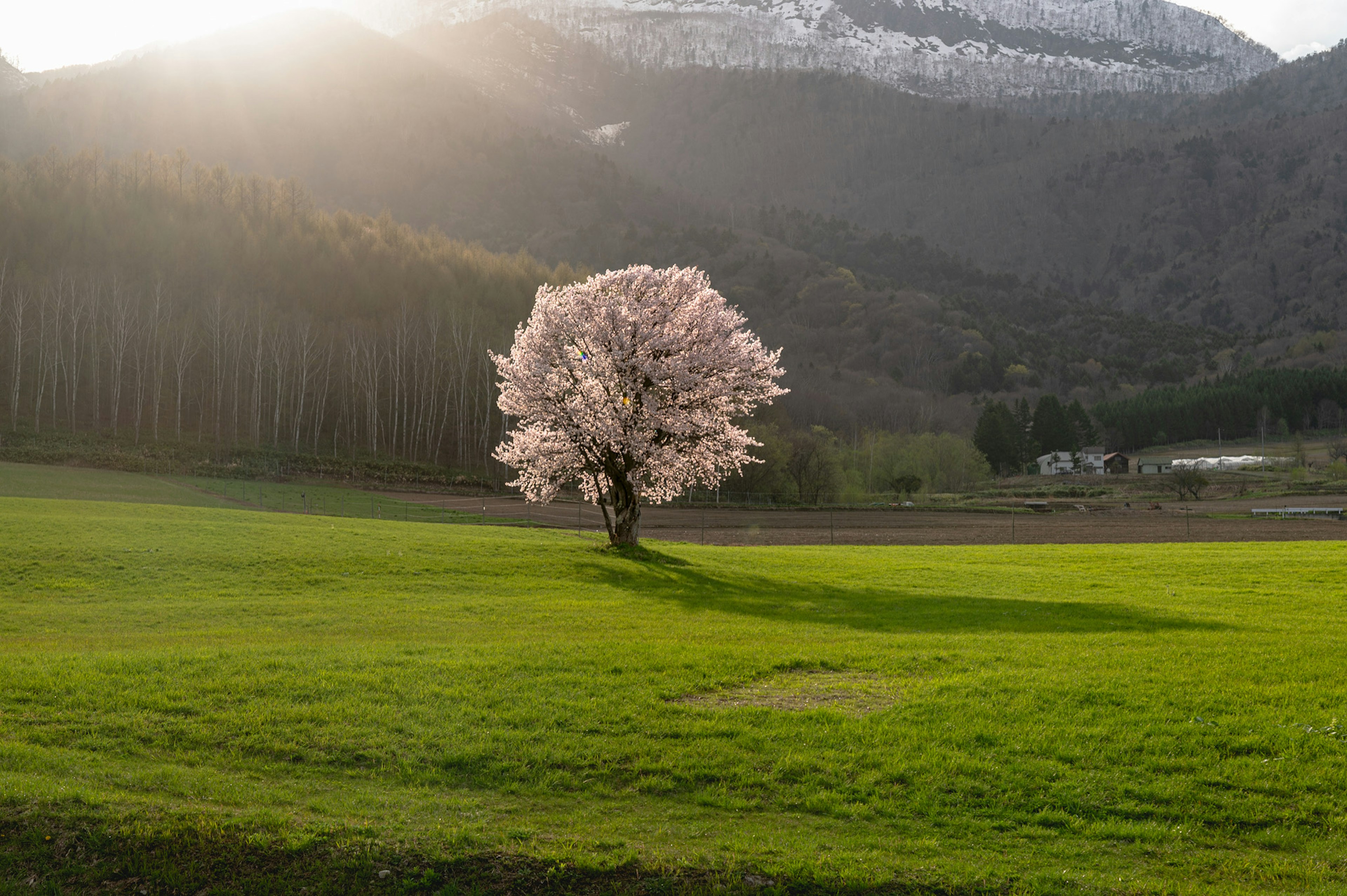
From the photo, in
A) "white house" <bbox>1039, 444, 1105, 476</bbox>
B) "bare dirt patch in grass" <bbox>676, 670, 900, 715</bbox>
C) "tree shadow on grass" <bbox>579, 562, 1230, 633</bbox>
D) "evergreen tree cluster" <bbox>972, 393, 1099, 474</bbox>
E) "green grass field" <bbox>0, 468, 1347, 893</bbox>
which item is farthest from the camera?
"white house" <bbox>1039, 444, 1105, 476</bbox>

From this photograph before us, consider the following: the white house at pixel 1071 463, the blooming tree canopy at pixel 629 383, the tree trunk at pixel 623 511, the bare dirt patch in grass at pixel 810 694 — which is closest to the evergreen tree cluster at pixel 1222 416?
the white house at pixel 1071 463

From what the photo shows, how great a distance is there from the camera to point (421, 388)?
11844cm

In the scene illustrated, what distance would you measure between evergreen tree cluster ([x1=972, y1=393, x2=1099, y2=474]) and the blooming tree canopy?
418ft

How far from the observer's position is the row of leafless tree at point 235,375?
98.9 m

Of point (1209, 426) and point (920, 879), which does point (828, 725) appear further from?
point (1209, 426)

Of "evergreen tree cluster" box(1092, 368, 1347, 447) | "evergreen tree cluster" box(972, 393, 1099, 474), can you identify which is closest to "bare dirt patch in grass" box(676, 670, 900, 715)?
"evergreen tree cluster" box(972, 393, 1099, 474)

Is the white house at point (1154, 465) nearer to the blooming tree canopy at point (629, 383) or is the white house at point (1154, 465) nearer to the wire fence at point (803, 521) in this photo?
the wire fence at point (803, 521)

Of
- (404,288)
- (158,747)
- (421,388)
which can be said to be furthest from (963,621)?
(404,288)

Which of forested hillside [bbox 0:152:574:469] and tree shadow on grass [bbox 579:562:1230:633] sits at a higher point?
forested hillside [bbox 0:152:574:469]

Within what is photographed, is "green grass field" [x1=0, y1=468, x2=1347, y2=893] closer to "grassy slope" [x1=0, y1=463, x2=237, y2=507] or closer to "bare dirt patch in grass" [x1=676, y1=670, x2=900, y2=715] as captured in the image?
"bare dirt patch in grass" [x1=676, y1=670, x2=900, y2=715]

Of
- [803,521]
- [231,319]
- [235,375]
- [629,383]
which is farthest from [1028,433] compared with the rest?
[629,383]

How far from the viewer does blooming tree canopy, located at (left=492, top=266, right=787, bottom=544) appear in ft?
112

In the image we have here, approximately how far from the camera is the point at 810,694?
1327 centimetres

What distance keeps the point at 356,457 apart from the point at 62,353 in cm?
3618
